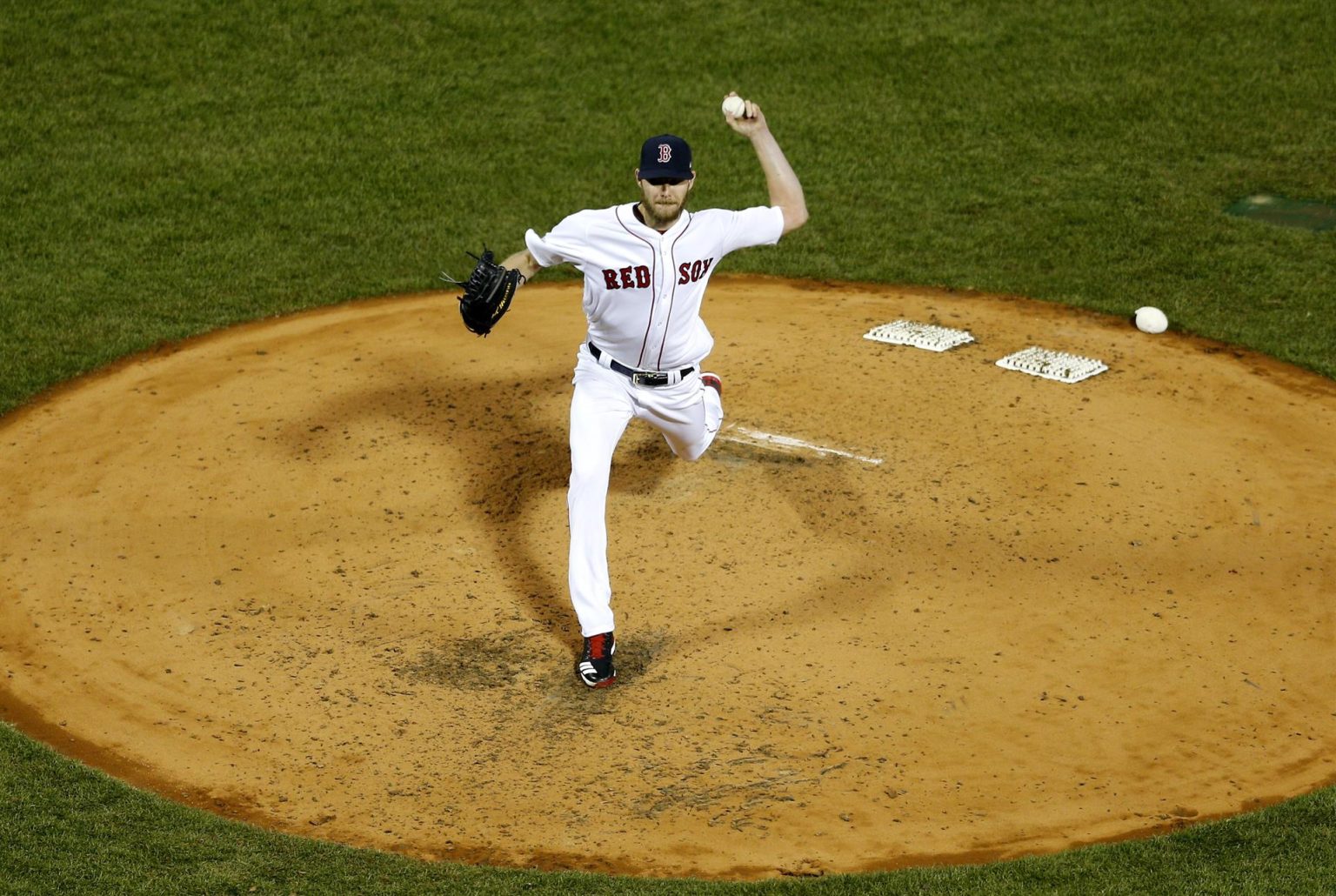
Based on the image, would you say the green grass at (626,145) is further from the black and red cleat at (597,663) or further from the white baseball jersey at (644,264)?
the black and red cleat at (597,663)

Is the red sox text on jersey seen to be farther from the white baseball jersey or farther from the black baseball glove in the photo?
the black baseball glove

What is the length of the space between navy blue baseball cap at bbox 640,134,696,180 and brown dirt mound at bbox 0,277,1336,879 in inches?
80.2

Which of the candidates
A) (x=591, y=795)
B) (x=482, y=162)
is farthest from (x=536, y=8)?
(x=591, y=795)

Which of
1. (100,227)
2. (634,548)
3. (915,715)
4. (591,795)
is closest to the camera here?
(591,795)

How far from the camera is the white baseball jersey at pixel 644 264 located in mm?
6797

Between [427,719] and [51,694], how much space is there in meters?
1.67

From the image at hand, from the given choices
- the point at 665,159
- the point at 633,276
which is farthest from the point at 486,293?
the point at 665,159

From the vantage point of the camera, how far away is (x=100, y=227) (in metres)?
12.0

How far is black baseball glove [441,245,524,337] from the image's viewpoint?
6.57 m

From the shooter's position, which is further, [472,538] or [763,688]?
[472,538]

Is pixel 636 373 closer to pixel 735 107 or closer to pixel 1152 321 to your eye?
pixel 735 107

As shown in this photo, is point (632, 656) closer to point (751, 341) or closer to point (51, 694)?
point (51, 694)

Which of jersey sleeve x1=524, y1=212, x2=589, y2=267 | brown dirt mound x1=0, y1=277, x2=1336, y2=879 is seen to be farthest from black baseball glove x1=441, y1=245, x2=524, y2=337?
brown dirt mound x1=0, y1=277, x2=1336, y2=879

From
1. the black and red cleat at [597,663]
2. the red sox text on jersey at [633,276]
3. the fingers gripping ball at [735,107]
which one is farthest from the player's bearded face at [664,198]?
the black and red cleat at [597,663]
